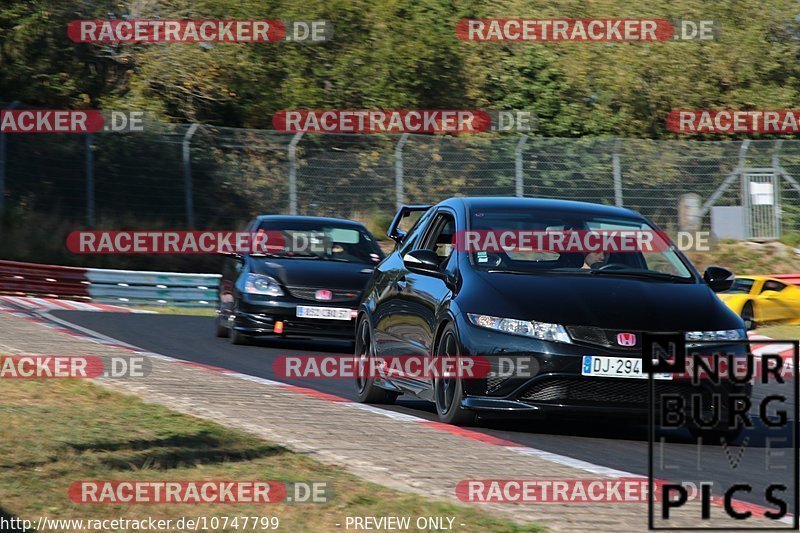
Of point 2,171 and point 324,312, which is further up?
point 2,171

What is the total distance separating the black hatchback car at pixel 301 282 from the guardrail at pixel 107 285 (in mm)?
8322

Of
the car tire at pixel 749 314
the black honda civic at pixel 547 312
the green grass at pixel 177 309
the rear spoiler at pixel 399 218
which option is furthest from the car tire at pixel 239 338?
the car tire at pixel 749 314

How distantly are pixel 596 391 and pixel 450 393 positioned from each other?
1.00m

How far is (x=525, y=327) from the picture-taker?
29.1ft

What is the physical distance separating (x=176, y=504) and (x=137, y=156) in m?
23.5

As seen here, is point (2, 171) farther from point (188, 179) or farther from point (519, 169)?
point (519, 169)

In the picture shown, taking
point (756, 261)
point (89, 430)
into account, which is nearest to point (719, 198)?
point (756, 261)

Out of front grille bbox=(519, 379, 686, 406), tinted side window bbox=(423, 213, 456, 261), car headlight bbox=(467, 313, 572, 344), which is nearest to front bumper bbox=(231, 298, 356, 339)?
tinted side window bbox=(423, 213, 456, 261)

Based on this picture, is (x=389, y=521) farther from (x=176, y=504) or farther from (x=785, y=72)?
(x=785, y=72)

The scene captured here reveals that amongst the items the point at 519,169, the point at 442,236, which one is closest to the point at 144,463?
the point at 442,236

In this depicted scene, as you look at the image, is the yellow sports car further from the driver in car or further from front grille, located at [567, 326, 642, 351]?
front grille, located at [567, 326, 642, 351]

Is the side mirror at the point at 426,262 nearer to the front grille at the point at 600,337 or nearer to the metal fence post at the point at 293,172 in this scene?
the front grille at the point at 600,337

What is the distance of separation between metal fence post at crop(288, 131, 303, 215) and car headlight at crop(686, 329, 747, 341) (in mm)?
20310

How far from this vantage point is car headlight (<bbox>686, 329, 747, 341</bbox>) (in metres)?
8.88
